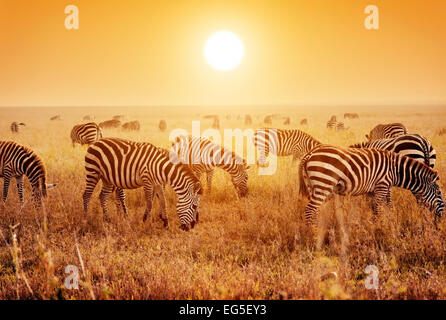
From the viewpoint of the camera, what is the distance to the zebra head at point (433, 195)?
6430mm

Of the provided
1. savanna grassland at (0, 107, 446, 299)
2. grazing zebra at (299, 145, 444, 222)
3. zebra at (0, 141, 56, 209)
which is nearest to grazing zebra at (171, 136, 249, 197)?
savanna grassland at (0, 107, 446, 299)

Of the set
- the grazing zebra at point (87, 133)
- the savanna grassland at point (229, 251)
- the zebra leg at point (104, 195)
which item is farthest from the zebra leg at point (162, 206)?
the grazing zebra at point (87, 133)

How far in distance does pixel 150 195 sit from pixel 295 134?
22.6 ft

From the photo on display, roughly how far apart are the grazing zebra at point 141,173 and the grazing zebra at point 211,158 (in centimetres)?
136

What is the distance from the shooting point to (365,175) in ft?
21.2

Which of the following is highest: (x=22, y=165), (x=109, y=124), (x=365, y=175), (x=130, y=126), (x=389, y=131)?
(x=109, y=124)

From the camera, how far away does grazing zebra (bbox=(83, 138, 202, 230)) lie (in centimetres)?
670

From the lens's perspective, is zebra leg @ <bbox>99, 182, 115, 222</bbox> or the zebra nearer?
zebra leg @ <bbox>99, 182, 115, 222</bbox>

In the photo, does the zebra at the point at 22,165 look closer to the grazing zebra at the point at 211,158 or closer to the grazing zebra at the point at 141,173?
the grazing zebra at the point at 141,173

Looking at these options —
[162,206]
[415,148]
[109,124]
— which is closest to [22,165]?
[162,206]

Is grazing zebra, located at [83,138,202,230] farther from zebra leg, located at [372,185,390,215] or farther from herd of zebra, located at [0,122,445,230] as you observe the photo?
zebra leg, located at [372,185,390,215]

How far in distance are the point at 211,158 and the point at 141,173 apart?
79.8 inches

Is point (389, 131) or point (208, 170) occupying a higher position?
point (389, 131)

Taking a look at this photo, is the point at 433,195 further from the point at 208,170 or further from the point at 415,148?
the point at 208,170
